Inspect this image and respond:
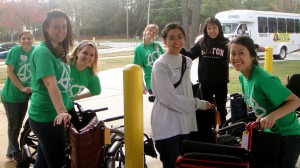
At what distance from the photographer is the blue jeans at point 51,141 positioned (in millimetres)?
2627

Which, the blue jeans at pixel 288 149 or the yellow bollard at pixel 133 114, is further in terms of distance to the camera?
the yellow bollard at pixel 133 114

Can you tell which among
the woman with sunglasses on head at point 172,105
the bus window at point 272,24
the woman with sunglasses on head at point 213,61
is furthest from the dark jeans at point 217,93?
the bus window at point 272,24

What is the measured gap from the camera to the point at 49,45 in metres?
2.68

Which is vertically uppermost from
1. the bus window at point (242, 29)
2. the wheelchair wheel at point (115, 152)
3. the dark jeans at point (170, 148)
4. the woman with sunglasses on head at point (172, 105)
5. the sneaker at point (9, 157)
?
the bus window at point (242, 29)

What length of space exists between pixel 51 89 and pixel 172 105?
36.3 inches

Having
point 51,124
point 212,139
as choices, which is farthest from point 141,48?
point 51,124

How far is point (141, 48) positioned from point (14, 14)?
152 ft

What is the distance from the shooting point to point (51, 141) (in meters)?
2.63

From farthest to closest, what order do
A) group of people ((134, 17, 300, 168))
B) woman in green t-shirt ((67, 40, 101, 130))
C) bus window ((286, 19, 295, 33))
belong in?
1. bus window ((286, 19, 295, 33))
2. woman in green t-shirt ((67, 40, 101, 130))
3. group of people ((134, 17, 300, 168))

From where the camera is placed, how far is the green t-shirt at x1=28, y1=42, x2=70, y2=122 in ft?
8.22

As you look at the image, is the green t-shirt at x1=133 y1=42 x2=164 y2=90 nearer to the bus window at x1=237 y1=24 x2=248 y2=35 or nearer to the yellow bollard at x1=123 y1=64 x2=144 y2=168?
the yellow bollard at x1=123 y1=64 x2=144 y2=168

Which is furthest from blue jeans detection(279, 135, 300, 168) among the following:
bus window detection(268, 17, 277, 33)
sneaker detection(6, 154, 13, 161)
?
bus window detection(268, 17, 277, 33)

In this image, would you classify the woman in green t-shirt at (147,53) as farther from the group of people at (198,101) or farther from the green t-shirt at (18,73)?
the group of people at (198,101)

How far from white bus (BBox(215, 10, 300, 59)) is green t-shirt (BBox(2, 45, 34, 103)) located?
1766cm
